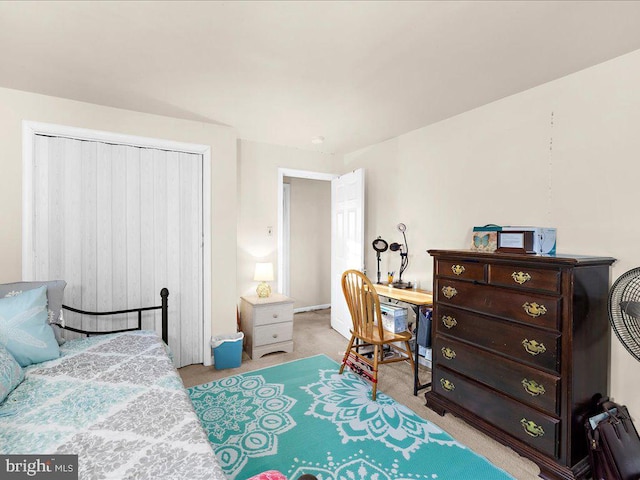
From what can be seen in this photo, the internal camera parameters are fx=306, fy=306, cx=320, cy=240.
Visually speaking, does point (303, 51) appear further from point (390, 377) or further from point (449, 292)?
point (390, 377)

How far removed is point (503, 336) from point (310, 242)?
3813 millimetres

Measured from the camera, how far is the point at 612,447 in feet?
5.19

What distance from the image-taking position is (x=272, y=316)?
3461 millimetres

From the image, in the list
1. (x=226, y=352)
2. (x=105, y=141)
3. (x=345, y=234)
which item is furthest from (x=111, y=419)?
(x=345, y=234)

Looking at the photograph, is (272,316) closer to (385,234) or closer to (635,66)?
(385,234)

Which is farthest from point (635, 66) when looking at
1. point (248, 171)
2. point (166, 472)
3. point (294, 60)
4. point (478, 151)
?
point (248, 171)

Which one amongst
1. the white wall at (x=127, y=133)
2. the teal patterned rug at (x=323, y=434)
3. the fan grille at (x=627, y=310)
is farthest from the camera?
the white wall at (x=127, y=133)

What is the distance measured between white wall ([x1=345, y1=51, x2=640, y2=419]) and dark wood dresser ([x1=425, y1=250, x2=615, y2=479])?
0.89 ft

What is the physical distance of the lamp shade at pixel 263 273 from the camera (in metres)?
3.66

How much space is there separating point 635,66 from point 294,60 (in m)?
2.09

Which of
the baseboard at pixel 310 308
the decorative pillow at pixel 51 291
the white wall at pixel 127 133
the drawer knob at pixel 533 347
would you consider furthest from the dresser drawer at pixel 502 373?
the baseboard at pixel 310 308

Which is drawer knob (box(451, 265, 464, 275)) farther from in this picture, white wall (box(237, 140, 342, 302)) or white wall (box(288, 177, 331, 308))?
white wall (box(288, 177, 331, 308))

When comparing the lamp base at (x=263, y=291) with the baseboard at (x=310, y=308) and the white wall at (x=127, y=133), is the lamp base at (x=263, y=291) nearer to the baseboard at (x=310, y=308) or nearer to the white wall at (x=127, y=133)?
the white wall at (x=127, y=133)

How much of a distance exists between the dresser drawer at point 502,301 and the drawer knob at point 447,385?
1.94 ft
